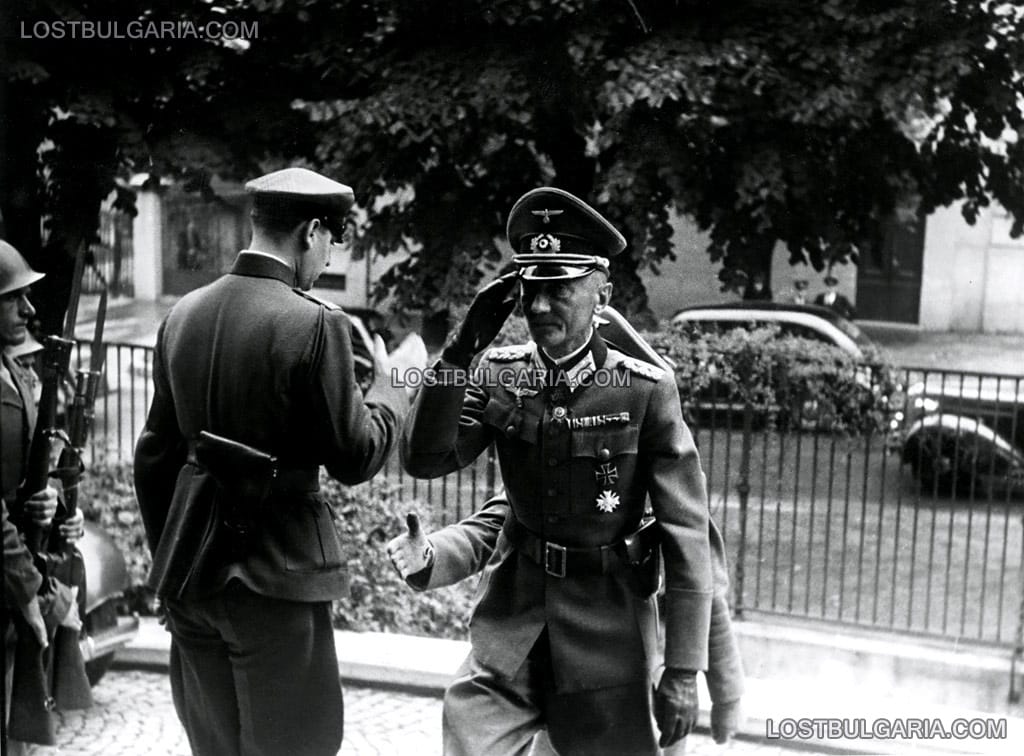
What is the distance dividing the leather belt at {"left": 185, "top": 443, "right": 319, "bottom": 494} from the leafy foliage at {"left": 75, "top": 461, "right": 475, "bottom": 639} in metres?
3.02

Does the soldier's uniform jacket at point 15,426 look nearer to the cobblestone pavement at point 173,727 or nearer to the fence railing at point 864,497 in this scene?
the cobblestone pavement at point 173,727

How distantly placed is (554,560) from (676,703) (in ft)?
1.67

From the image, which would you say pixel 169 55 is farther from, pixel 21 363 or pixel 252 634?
pixel 252 634

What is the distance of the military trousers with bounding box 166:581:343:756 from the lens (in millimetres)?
3736

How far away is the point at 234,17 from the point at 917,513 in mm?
4584

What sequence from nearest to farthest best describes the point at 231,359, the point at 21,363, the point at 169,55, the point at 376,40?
1. the point at 231,359
2. the point at 21,363
3. the point at 169,55
4. the point at 376,40

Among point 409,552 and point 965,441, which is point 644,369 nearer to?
point 409,552

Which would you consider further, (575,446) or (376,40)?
(376,40)

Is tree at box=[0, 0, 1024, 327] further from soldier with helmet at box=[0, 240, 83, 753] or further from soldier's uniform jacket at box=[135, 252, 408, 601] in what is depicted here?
soldier's uniform jacket at box=[135, 252, 408, 601]

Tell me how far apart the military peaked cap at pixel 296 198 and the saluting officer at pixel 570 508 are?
51 cm

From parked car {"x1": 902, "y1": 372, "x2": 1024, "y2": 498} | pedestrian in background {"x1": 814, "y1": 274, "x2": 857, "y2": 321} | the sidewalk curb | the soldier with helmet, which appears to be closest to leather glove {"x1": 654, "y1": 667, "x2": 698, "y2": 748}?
the sidewalk curb

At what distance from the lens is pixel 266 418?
364 cm

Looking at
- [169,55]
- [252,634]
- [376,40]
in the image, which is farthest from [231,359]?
[376,40]

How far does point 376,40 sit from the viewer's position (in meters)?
7.72
